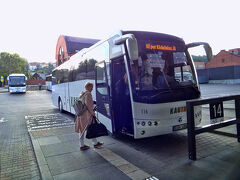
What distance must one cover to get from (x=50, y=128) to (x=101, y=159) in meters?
4.48

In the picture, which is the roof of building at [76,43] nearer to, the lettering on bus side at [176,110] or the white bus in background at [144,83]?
the white bus in background at [144,83]

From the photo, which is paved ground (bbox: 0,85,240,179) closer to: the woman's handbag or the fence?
the woman's handbag

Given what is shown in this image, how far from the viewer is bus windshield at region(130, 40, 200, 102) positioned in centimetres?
518

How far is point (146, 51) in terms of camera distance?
5.41 meters

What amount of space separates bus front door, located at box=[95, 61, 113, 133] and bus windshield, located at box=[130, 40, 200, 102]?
4.18ft

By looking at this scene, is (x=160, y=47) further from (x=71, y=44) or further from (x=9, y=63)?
(x=9, y=63)

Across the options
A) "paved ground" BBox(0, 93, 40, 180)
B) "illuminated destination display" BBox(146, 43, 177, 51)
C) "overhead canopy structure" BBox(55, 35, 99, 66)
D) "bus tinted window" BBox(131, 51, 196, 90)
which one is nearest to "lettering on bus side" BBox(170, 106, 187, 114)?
"bus tinted window" BBox(131, 51, 196, 90)

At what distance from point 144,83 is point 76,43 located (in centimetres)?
3723

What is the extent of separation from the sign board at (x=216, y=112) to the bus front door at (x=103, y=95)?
110 inches

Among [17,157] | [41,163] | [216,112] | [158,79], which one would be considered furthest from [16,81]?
[216,112]

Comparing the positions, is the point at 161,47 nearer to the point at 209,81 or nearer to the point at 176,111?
the point at 176,111

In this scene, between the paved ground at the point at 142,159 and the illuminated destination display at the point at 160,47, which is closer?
the paved ground at the point at 142,159

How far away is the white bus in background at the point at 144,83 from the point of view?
5.15m

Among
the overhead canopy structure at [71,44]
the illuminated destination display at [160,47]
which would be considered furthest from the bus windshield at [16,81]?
the illuminated destination display at [160,47]
